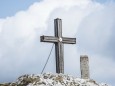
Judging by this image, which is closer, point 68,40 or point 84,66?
point 84,66

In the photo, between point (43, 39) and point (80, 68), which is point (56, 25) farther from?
point (80, 68)

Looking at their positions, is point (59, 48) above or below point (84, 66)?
above

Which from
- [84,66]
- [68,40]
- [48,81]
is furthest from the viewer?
[68,40]

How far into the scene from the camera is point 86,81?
9016 mm

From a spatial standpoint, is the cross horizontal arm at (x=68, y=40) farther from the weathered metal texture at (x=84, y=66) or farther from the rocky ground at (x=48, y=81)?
the rocky ground at (x=48, y=81)

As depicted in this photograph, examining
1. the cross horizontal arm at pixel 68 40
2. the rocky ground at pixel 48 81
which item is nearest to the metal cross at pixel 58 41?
the cross horizontal arm at pixel 68 40

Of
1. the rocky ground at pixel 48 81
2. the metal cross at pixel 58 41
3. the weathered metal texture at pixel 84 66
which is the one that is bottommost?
the rocky ground at pixel 48 81

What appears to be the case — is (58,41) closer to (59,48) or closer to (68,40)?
(59,48)

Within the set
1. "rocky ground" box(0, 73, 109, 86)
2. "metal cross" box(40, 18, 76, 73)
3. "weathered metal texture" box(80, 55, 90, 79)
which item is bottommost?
"rocky ground" box(0, 73, 109, 86)

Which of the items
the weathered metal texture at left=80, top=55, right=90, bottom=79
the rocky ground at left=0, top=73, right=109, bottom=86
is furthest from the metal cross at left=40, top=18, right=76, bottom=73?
the rocky ground at left=0, top=73, right=109, bottom=86

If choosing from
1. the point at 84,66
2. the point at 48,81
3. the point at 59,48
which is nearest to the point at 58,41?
the point at 59,48

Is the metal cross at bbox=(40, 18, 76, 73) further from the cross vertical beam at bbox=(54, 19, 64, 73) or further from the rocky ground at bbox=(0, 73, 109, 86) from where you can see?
the rocky ground at bbox=(0, 73, 109, 86)

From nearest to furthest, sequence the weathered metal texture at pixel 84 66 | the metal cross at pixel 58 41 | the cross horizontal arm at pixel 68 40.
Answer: the weathered metal texture at pixel 84 66 < the metal cross at pixel 58 41 < the cross horizontal arm at pixel 68 40

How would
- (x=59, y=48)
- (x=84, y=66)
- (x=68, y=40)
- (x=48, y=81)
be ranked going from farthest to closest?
(x=68, y=40) → (x=59, y=48) → (x=84, y=66) → (x=48, y=81)
